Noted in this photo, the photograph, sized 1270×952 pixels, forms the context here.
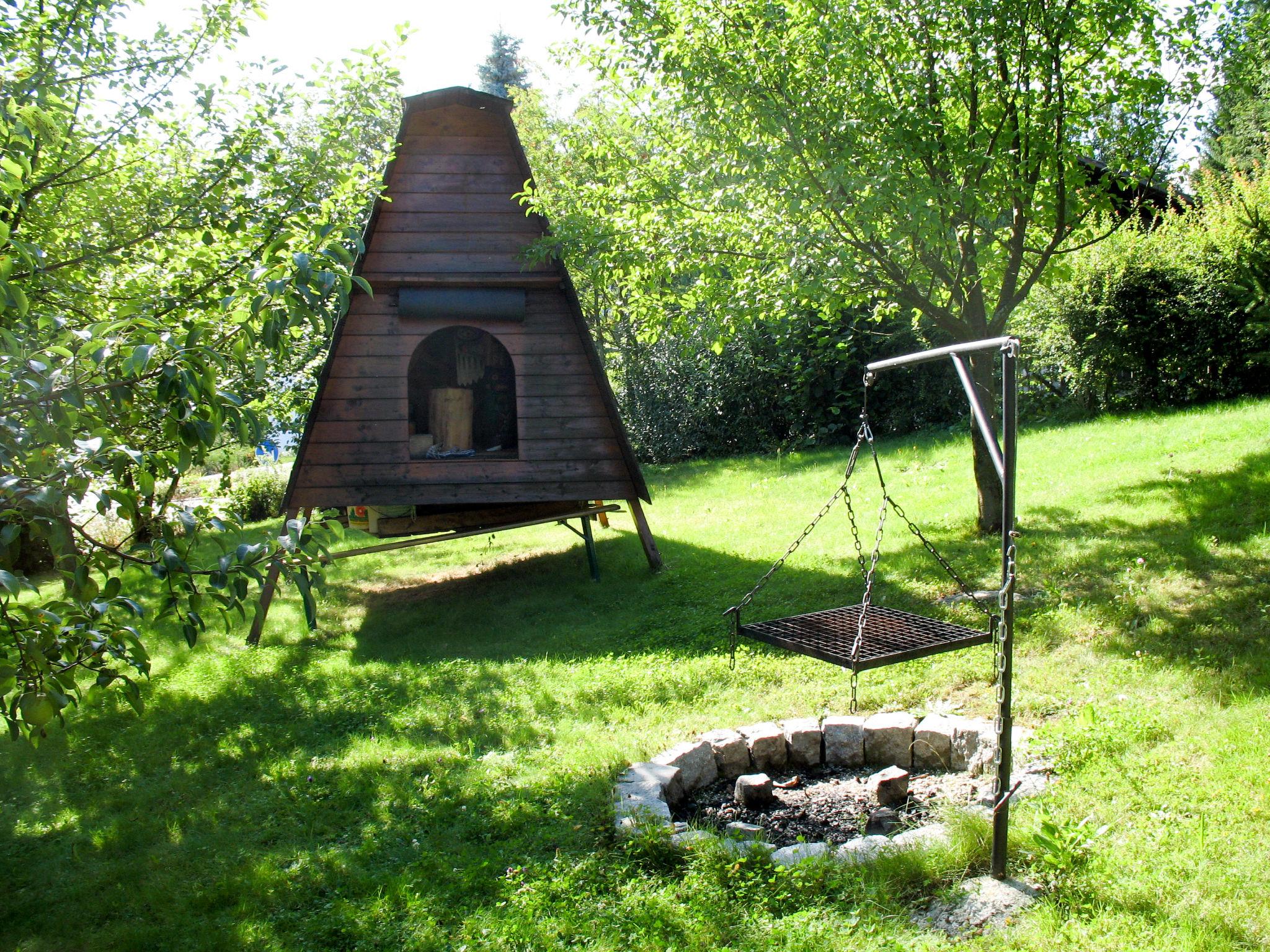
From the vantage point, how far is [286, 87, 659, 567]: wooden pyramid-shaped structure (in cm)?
826

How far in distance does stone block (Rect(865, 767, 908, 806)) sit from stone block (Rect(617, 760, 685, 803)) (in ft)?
3.10

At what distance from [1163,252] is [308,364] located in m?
13.3

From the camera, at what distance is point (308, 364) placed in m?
17.4

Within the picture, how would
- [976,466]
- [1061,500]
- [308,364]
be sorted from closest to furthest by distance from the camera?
1. [976,466]
2. [1061,500]
3. [308,364]

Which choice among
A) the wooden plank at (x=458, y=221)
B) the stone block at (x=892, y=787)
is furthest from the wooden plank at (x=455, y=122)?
the stone block at (x=892, y=787)

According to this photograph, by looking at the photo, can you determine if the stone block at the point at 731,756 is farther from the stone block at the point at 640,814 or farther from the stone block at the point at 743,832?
the stone block at the point at 743,832

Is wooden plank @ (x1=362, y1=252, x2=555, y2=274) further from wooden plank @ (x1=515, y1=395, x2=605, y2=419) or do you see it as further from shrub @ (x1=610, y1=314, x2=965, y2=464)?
shrub @ (x1=610, y1=314, x2=965, y2=464)

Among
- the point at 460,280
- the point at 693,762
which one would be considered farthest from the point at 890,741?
the point at 460,280

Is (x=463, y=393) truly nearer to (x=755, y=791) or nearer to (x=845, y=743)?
(x=845, y=743)

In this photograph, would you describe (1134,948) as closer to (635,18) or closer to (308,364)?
(635,18)

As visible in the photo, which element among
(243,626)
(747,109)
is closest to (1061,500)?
(747,109)

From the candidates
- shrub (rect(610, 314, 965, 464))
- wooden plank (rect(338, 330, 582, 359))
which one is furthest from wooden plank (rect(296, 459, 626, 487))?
shrub (rect(610, 314, 965, 464))

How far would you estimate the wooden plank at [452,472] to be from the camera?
27.1 feet

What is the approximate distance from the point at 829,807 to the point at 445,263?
551 cm
